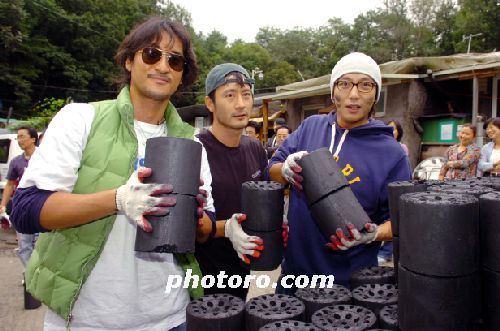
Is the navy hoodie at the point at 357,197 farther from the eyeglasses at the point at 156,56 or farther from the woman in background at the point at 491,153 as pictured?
the woman in background at the point at 491,153

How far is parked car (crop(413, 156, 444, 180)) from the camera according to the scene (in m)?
8.41

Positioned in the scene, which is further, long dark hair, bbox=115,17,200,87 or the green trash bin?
the green trash bin

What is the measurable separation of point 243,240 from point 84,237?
82 cm

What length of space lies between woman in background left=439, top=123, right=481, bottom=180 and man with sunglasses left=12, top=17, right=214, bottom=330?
17.3ft

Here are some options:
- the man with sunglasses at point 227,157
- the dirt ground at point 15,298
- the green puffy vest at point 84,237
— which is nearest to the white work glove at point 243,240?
the man with sunglasses at point 227,157

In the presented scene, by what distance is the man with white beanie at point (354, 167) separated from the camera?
2.41m

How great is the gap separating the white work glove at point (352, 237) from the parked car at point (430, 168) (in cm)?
691

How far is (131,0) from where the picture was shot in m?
38.9

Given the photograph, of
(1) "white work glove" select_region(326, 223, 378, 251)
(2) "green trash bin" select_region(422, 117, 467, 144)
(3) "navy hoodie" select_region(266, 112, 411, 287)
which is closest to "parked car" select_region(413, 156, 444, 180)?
(2) "green trash bin" select_region(422, 117, 467, 144)

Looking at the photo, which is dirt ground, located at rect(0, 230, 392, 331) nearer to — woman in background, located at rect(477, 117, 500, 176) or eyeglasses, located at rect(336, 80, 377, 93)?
woman in background, located at rect(477, 117, 500, 176)

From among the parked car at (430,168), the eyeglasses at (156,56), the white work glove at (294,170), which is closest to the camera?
the eyeglasses at (156,56)

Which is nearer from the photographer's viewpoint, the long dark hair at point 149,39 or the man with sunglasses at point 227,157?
the long dark hair at point 149,39

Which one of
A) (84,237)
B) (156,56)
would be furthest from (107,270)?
(156,56)

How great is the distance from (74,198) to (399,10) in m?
51.9
